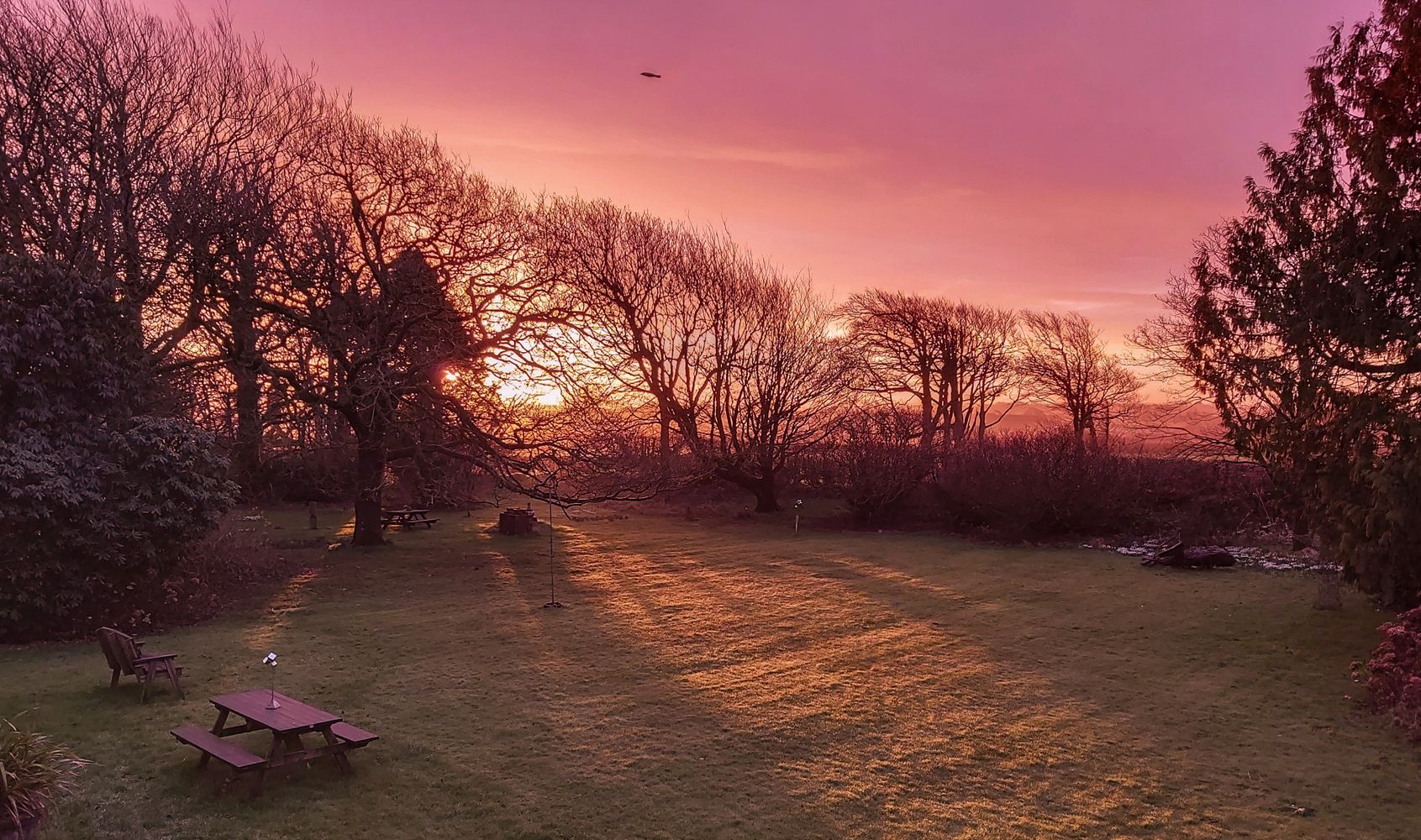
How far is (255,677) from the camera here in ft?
34.9

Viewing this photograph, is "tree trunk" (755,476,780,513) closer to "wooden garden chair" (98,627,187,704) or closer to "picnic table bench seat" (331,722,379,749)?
"wooden garden chair" (98,627,187,704)

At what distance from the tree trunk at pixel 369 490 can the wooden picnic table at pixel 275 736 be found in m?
13.9

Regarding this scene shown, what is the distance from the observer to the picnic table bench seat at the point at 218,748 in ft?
22.5

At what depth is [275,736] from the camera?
7223mm

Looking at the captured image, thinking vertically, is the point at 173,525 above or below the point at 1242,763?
above

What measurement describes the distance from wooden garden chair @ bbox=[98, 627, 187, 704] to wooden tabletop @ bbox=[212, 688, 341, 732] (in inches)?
98.2

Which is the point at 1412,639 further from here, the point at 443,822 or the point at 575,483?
the point at 575,483

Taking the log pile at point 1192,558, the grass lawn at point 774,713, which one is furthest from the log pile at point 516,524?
the log pile at point 1192,558

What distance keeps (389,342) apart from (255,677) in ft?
38.2

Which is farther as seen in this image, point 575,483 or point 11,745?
point 575,483

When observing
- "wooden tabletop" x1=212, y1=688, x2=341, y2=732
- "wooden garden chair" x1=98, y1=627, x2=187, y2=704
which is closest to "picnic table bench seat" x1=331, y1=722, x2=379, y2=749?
"wooden tabletop" x1=212, y1=688, x2=341, y2=732

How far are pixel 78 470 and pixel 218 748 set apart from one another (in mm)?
8700

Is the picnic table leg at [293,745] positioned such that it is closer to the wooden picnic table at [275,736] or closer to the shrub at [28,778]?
the wooden picnic table at [275,736]

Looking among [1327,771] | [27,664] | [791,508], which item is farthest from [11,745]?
[791,508]
